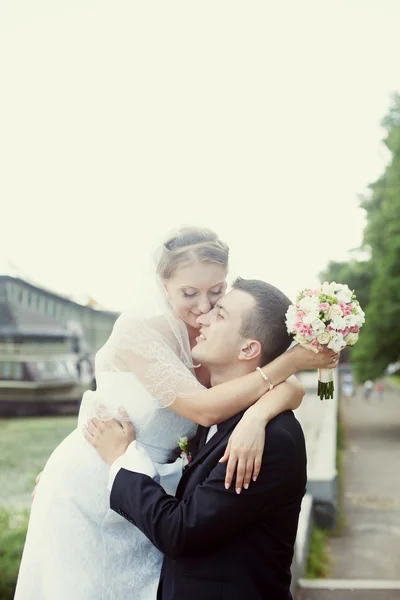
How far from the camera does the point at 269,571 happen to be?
233cm

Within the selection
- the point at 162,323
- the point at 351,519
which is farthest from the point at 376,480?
the point at 162,323

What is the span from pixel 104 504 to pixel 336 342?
102cm

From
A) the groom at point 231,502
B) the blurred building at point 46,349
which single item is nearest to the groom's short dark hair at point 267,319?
the groom at point 231,502

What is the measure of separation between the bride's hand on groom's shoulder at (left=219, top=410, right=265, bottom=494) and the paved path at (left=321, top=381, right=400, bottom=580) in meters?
6.58

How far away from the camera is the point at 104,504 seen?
8.68 feet

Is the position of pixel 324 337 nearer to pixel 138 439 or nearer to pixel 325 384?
pixel 325 384

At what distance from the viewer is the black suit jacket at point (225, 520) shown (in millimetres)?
2217

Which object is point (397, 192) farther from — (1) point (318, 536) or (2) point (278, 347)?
(2) point (278, 347)

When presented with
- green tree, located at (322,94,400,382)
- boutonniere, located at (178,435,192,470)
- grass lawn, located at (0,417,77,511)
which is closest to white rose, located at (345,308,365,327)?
boutonniere, located at (178,435,192,470)

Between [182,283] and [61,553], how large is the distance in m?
1.09

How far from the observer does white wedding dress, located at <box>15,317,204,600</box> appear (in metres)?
2.61

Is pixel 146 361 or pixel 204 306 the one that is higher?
pixel 204 306

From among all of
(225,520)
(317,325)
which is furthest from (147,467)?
(317,325)

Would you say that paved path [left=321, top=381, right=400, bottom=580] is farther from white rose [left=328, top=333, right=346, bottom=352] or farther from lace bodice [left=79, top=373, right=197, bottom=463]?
white rose [left=328, top=333, right=346, bottom=352]
